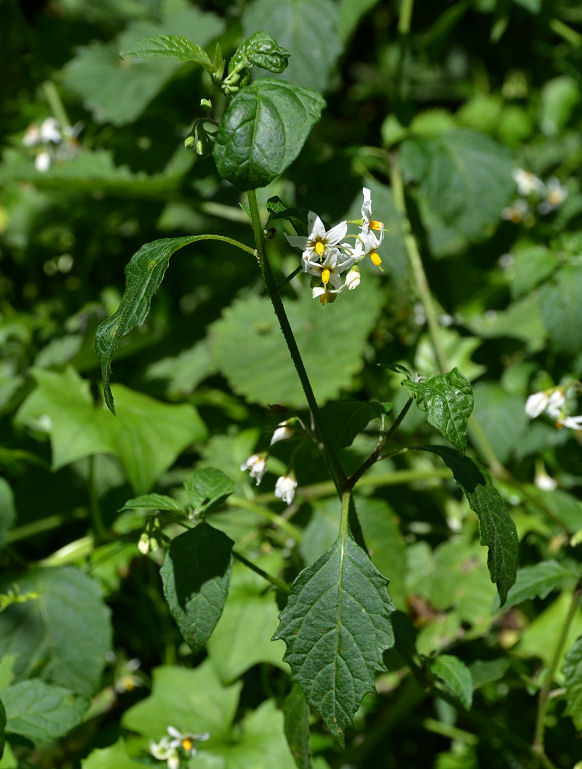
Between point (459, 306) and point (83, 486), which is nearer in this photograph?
point (83, 486)

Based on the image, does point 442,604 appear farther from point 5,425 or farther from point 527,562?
point 5,425

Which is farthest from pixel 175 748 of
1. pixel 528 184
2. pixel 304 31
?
pixel 528 184

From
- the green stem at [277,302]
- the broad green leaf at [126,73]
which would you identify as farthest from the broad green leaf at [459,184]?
the green stem at [277,302]

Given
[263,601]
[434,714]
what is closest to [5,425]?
[263,601]

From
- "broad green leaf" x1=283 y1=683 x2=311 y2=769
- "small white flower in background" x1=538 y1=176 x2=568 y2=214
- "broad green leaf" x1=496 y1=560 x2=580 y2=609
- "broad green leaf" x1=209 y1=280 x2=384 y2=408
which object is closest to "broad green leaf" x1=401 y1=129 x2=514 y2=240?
"broad green leaf" x1=209 y1=280 x2=384 y2=408

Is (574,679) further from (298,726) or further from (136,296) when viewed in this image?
(136,296)

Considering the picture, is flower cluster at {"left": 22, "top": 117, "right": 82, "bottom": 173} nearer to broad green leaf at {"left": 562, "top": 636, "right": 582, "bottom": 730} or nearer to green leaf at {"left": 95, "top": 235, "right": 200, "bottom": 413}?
green leaf at {"left": 95, "top": 235, "right": 200, "bottom": 413}

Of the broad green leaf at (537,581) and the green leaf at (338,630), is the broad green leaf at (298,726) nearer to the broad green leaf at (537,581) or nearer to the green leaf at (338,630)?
the green leaf at (338,630)
